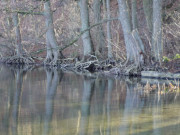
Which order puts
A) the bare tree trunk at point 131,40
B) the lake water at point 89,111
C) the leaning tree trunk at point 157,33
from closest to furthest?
the lake water at point 89,111 → the leaning tree trunk at point 157,33 → the bare tree trunk at point 131,40

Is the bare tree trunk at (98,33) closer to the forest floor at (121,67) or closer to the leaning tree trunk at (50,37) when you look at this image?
the forest floor at (121,67)

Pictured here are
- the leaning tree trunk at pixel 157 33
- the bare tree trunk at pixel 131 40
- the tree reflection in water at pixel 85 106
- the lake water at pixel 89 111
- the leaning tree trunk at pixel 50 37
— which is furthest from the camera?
the leaning tree trunk at pixel 50 37

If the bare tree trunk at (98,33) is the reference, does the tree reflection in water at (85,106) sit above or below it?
below

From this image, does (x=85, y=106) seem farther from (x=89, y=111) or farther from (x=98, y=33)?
(x=98, y=33)

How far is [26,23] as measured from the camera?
106ft

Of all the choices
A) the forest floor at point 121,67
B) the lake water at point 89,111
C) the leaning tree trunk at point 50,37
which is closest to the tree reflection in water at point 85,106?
the lake water at point 89,111

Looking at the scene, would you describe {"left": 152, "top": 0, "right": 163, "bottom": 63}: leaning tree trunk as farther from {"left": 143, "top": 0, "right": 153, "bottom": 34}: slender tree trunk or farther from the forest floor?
{"left": 143, "top": 0, "right": 153, "bottom": 34}: slender tree trunk

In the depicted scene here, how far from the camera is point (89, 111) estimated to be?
372 inches

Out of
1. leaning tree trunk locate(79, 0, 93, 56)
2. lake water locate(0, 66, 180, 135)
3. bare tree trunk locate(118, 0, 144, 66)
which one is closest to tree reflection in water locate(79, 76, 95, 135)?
lake water locate(0, 66, 180, 135)

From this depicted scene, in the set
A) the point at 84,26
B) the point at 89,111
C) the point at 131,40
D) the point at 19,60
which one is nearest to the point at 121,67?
the point at 131,40

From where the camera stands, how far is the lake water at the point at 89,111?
24.7ft

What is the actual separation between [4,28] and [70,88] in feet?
55.4

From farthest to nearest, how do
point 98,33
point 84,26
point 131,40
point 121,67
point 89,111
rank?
point 98,33
point 84,26
point 121,67
point 131,40
point 89,111

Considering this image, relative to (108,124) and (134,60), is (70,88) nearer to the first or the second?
(134,60)
